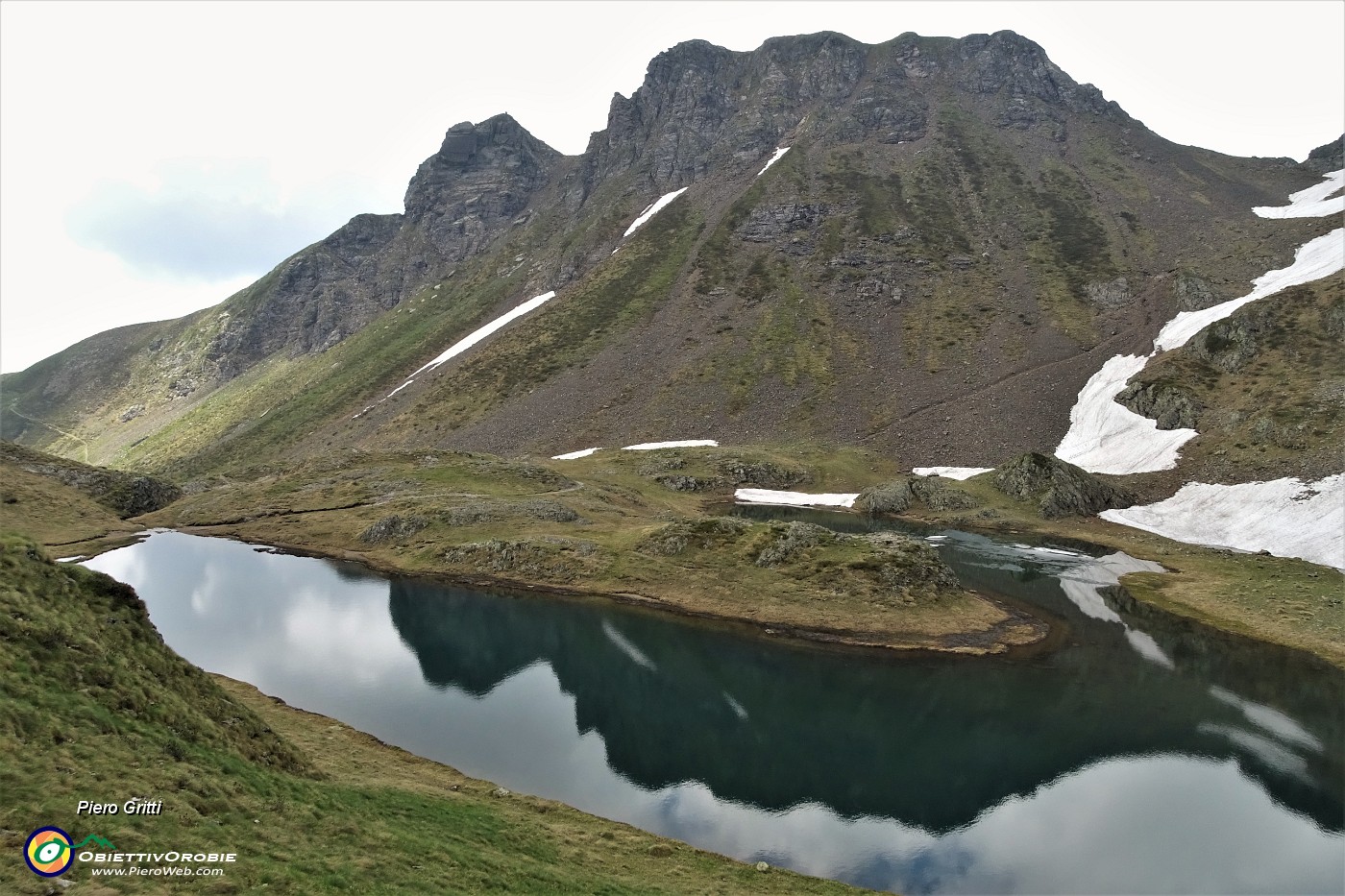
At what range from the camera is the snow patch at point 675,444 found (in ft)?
445

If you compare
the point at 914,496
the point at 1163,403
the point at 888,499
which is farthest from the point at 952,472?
the point at 1163,403

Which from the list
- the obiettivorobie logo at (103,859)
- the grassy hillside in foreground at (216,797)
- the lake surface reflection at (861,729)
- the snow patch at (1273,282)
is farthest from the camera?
the snow patch at (1273,282)

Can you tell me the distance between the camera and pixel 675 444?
452 feet

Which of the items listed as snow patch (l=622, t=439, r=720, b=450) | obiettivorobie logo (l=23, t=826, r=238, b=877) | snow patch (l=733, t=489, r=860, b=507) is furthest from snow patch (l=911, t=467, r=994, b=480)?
obiettivorobie logo (l=23, t=826, r=238, b=877)

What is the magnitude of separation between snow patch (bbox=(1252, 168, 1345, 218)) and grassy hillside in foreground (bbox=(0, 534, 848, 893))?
215 meters

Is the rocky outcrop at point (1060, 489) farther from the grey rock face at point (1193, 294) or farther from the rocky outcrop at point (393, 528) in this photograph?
the rocky outcrop at point (393, 528)

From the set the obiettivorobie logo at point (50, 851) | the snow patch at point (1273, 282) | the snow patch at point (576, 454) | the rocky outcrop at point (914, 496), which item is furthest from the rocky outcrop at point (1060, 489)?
the obiettivorobie logo at point (50, 851)

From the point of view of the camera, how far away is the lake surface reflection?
2933 cm

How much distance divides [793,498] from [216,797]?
325 ft

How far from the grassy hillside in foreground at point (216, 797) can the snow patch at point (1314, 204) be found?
215 metres

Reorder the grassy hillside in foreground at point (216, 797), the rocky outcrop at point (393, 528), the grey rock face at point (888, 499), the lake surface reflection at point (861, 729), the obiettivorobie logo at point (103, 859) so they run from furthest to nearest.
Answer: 1. the grey rock face at point (888, 499)
2. the rocky outcrop at point (393, 528)
3. the lake surface reflection at point (861, 729)
4. the grassy hillside in foreground at point (216, 797)
5. the obiettivorobie logo at point (103, 859)

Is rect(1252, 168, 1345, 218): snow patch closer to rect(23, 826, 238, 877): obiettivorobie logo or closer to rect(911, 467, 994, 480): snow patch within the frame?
rect(911, 467, 994, 480): snow patch

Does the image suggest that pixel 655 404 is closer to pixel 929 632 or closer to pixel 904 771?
pixel 929 632

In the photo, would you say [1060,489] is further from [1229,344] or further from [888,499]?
[1229,344]
